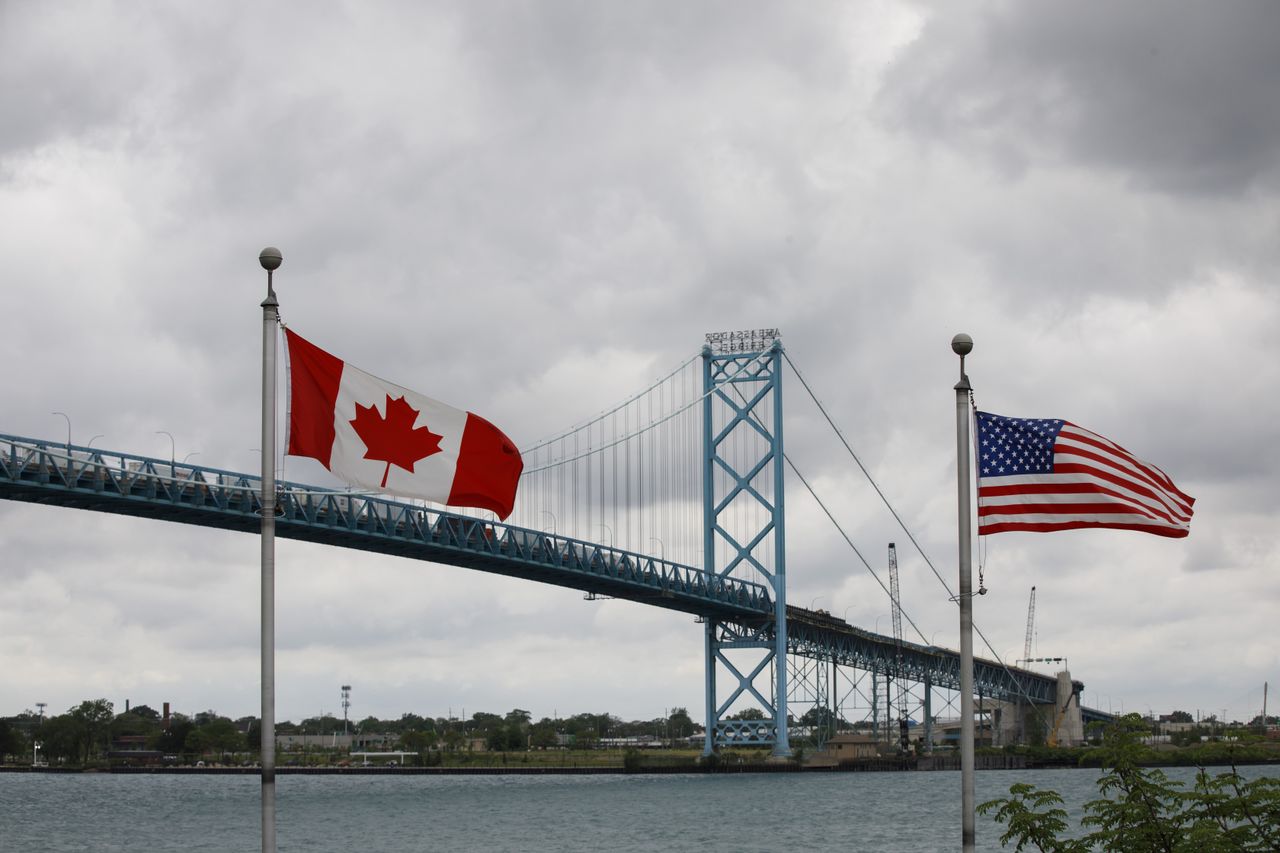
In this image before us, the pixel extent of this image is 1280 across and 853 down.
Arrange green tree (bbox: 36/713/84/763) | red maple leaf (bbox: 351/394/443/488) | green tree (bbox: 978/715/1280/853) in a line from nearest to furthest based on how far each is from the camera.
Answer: red maple leaf (bbox: 351/394/443/488) < green tree (bbox: 978/715/1280/853) < green tree (bbox: 36/713/84/763)

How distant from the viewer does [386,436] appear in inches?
618

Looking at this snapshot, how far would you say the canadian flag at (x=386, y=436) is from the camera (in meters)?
15.4

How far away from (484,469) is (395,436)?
37.1 inches

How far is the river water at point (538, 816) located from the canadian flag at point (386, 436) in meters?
28.9

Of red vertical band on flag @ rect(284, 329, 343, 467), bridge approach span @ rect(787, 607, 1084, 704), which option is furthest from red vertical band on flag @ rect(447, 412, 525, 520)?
bridge approach span @ rect(787, 607, 1084, 704)

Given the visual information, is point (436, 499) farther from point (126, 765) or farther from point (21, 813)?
point (126, 765)

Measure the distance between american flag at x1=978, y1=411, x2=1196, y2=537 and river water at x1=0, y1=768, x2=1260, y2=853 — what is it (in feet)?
88.4

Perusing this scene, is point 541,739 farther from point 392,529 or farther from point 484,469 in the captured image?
point 484,469

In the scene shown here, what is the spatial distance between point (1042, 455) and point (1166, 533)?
57.5 inches

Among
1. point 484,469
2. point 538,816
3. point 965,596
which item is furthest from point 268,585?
point 538,816

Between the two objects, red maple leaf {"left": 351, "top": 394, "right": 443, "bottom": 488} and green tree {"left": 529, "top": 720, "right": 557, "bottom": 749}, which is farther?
green tree {"left": 529, "top": 720, "right": 557, "bottom": 749}

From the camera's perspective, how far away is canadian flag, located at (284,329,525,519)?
15.4m

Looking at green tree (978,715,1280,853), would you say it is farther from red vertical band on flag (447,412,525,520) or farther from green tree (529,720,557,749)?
green tree (529,720,557,749)

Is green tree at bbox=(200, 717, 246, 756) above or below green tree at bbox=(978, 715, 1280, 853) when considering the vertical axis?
below
